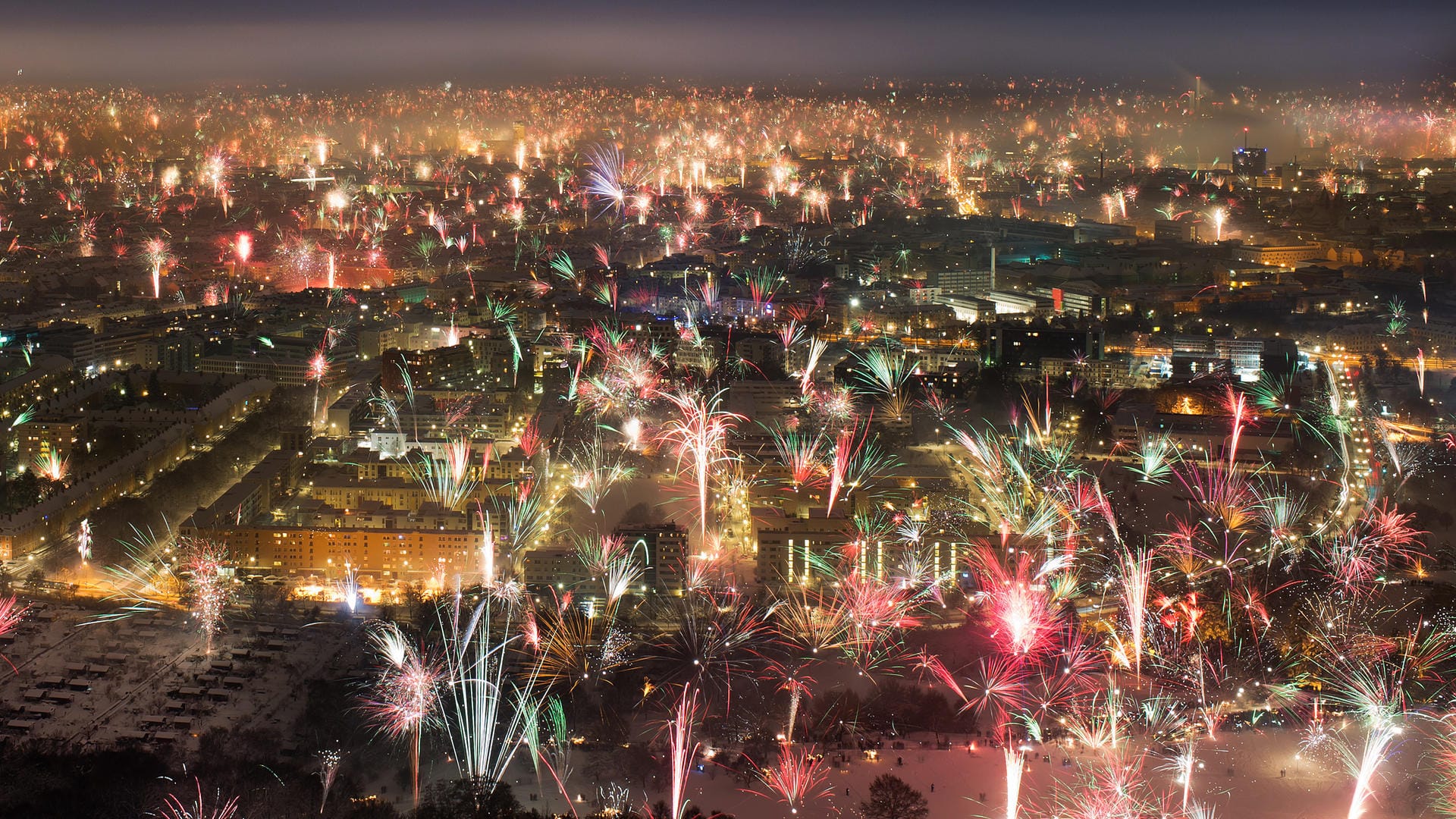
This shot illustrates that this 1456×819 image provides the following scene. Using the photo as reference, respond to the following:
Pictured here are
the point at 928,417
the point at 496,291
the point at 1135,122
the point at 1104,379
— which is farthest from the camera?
the point at 1135,122

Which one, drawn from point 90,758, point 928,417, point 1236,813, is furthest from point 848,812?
point 928,417

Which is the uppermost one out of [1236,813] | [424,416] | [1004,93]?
[1004,93]

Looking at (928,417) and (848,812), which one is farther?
(928,417)

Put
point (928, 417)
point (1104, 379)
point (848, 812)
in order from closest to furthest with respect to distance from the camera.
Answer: point (848, 812), point (928, 417), point (1104, 379)

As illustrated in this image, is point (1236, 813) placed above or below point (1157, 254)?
below

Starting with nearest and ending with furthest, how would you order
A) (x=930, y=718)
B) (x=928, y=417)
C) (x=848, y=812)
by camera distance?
1. (x=848, y=812)
2. (x=930, y=718)
3. (x=928, y=417)

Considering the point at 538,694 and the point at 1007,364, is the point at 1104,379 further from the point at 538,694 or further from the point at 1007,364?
the point at 538,694

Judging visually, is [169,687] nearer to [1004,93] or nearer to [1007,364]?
[1007,364]

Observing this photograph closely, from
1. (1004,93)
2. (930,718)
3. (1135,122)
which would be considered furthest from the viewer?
(1004,93)

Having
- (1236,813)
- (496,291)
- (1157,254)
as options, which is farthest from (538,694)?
(1157,254)
